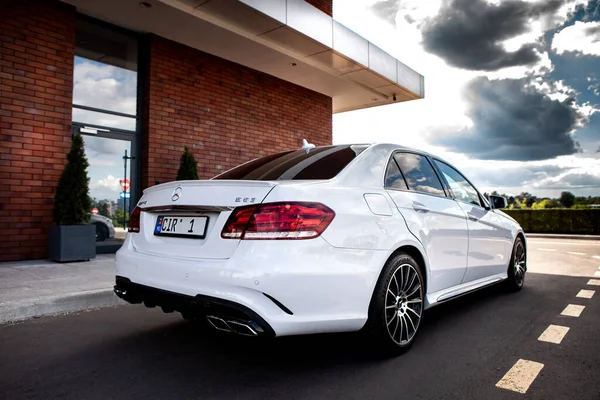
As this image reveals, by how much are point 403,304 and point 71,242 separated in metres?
5.64

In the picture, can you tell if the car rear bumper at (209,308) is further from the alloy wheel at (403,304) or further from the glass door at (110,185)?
the glass door at (110,185)

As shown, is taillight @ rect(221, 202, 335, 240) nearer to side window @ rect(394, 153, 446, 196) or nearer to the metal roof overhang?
side window @ rect(394, 153, 446, 196)

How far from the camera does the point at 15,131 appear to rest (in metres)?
6.85

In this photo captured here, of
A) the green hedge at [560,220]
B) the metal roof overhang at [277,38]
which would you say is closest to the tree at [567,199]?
the green hedge at [560,220]

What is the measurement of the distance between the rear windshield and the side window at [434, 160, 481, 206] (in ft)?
4.31

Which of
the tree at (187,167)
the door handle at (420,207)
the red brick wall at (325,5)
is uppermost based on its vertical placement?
the red brick wall at (325,5)

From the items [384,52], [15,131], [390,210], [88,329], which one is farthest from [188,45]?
[390,210]

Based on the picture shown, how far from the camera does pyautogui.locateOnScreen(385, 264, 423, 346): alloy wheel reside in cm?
299

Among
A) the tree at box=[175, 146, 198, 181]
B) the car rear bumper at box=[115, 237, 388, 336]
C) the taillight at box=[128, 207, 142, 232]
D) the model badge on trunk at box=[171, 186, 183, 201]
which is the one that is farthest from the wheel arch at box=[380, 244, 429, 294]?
the tree at box=[175, 146, 198, 181]

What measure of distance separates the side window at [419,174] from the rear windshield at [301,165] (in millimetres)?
443

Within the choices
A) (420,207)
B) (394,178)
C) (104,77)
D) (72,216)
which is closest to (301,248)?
(394,178)

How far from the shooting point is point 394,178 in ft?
11.1

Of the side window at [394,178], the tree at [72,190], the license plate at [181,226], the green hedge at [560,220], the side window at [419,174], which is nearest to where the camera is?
the license plate at [181,226]

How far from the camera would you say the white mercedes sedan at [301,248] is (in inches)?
95.8
